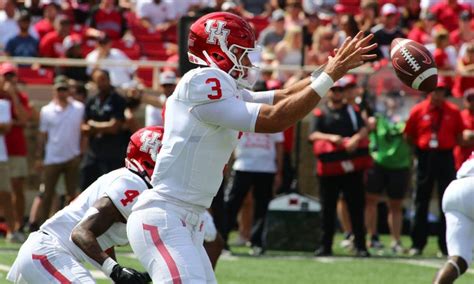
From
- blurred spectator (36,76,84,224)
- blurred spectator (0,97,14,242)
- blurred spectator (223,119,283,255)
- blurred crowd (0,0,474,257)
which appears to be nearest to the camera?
blurred crowd (0,0,474,257)

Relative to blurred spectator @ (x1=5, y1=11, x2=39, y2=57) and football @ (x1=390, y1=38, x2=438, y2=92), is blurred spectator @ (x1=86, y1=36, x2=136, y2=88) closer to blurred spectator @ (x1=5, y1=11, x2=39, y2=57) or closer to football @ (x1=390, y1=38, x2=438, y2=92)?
blurred spectator @ (x1=5, y1=11, x2=39, y2=57)

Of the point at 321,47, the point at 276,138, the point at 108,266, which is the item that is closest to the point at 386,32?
the point at 321,47

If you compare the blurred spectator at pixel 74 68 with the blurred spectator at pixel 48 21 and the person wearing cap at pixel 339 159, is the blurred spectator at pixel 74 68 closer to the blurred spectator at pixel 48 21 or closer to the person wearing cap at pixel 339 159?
the blurred spectator at pixel 48 21

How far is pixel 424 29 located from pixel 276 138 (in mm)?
3965

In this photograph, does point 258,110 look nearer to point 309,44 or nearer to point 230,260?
point 230,260

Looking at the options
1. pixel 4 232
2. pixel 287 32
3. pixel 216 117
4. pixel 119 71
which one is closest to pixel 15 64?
pixel 119 71

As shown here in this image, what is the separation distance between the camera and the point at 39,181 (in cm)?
1331

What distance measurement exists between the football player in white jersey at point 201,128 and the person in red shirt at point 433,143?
20.5 feet

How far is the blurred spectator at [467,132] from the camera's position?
1141 cm

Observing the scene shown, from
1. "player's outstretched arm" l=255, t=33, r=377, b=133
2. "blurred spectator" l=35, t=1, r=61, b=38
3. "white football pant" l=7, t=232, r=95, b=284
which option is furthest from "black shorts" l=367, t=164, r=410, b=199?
"player's outstretched arm" l=255, t=33, r=377, b=133

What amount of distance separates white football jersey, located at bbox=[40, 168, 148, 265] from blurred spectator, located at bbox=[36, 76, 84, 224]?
584 cm

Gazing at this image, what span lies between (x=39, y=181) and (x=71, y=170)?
4.17 ft

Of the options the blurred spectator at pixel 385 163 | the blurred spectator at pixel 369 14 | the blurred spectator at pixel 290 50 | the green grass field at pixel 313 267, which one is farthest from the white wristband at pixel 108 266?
the blurred spectator at pixel 369 14

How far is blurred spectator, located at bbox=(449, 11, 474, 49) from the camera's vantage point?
49.1ft
